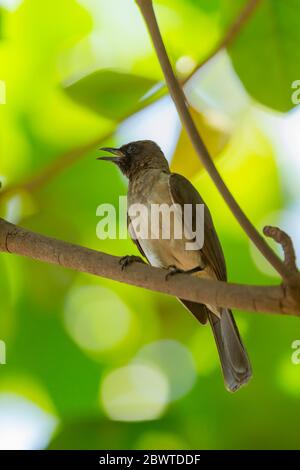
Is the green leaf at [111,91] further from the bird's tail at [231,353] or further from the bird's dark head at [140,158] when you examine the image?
the bird's tail at [231,353]

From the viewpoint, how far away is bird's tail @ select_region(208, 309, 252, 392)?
8.84 feet

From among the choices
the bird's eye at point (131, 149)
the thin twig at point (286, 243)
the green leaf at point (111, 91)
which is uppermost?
the bird's eye at point (131, 149)

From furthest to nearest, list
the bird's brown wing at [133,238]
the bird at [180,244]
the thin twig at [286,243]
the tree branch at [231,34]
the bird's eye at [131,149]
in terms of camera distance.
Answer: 1. the bird's eye at [131,149]
2. the bird's brown wing at [133,238]
3. the bird at [180,244]
4. the tree branch at [231,34]
5. the thin twig at [286,243]

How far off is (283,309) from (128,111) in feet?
4.29

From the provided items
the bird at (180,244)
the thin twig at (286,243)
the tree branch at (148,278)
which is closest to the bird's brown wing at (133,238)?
the bird at (180,244)

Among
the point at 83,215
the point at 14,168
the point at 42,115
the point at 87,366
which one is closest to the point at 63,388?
the point at 87,366

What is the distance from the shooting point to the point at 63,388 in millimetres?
2863

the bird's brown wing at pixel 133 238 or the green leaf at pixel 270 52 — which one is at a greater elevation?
the green leaf at pixel 270 52

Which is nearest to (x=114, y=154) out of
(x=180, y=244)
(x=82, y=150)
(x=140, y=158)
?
(x=82, y=150)

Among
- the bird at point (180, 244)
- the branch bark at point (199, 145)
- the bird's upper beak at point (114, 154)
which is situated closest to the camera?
the branch bark at point (199, 145)

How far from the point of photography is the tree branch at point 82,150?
105 inches

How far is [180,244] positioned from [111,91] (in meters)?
0.82

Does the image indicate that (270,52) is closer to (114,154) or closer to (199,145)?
(114,154)

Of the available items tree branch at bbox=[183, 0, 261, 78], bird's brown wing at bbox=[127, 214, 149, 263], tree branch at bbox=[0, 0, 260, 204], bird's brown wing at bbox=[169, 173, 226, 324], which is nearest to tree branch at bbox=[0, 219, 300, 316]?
tree branch at bbox=[0, 0, 260, 204]
